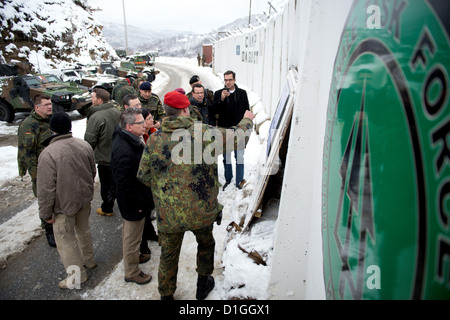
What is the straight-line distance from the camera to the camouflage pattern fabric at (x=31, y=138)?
3.47 m

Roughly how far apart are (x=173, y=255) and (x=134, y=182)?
0.81m

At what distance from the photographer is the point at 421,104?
2.44 feet

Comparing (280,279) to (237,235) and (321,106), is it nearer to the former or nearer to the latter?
(237,235)

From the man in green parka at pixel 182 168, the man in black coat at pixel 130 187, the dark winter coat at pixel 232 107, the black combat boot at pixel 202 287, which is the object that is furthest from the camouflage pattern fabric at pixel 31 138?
the black combat boot at pixel 202 287

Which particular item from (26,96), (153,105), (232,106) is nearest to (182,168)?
(232,106)

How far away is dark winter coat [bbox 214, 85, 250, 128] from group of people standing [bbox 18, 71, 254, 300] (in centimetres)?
146

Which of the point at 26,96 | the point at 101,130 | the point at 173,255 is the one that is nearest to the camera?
the point at 173,255

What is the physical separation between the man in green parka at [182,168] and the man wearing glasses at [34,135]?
6.96ft

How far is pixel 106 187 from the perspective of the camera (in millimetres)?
4191

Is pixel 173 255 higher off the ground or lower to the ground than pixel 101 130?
lower

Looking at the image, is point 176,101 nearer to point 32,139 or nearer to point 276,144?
point 276,144

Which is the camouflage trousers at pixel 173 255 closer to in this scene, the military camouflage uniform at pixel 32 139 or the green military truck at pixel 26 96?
the military camouflage uniform at pixel 32 139

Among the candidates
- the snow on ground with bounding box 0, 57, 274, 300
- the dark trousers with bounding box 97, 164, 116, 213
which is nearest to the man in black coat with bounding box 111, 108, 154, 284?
the snow on ground with bounding box 0, 57, 274, 300
